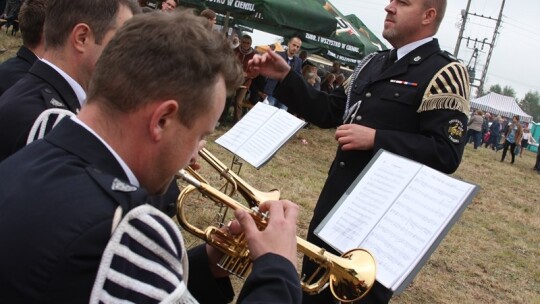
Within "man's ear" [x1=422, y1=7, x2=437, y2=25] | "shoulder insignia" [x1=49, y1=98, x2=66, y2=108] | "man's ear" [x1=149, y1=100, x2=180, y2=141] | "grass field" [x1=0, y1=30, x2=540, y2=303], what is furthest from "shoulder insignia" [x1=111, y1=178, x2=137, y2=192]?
"grass field" [x1=0, y1=30, x2=540, y2=303]

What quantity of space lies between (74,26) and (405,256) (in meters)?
1.50

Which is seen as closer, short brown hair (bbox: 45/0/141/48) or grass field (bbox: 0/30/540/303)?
short brown hair (bbox: 45/0/141/48)

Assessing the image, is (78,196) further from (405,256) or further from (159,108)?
(405,256)

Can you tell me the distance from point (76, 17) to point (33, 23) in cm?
68

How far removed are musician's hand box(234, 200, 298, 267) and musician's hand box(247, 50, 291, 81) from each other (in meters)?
1.49

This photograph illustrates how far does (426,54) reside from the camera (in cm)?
269

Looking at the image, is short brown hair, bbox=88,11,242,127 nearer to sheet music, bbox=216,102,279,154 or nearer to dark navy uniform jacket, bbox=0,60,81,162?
dark navy uniform jacket, bbox=0,60,81,162

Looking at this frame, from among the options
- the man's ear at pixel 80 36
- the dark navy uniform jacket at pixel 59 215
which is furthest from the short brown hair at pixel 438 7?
the dark navy uniform jacket at pixel 59 215

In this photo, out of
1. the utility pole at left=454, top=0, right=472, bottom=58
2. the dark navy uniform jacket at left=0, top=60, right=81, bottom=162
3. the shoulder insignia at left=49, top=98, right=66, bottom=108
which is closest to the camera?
the dark navy uniform jacket at left=0, top=60, right=81, bottom=162

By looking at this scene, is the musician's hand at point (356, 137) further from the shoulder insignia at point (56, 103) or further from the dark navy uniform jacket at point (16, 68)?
the dark navy uniform jacket at point (16, 68)

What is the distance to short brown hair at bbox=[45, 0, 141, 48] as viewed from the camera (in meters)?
2.18

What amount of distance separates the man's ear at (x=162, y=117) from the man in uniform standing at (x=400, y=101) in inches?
58.8

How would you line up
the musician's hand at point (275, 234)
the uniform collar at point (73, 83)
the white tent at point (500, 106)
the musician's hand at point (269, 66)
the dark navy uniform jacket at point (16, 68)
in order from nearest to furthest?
the musician's hand at point (275, 234) → the uniform collar at point (73, 83) → the dark navy uniform jacket at point (16, 68) → the musician's hand at point (269, 66) → the white tent at point (500, 106)

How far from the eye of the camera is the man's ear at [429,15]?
267 centimetres
